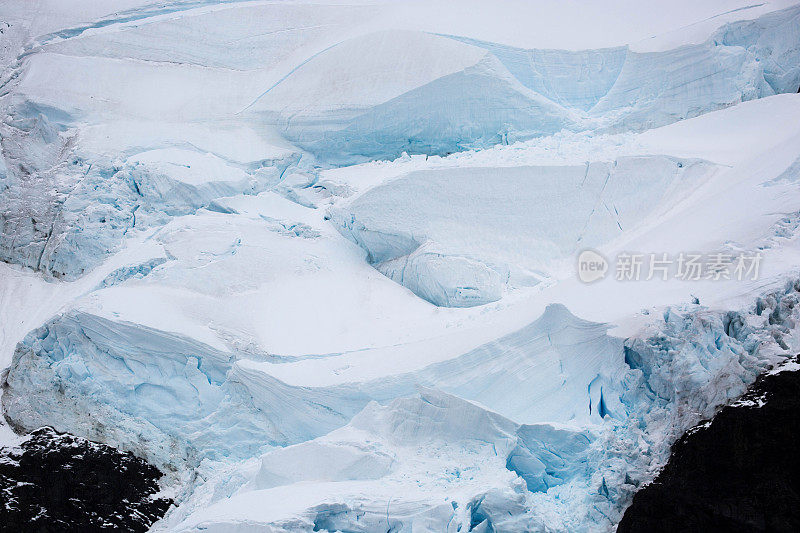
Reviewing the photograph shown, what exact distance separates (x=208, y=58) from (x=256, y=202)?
2426 mm

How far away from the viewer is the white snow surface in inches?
172

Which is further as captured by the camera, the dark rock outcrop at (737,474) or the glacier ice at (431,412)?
the glacier ice at (431,412)

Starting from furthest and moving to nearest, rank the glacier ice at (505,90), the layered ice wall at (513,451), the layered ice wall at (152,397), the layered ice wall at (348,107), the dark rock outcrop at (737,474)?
the glacier ice at (505,90) → the layered ice wall at (348,107) → the layered ice wall at (152,397) → the layered ice wall at (513,451) → the dark rock outcrop at (737,474)

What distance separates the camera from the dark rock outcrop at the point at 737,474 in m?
3.52

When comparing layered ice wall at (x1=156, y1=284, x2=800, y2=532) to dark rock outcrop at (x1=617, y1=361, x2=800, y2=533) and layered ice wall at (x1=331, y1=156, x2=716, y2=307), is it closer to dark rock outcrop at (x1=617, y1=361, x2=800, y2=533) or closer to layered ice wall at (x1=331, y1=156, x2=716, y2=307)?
dark rock outcrop at (x1=617, y1=361, x2=800, y2=533)

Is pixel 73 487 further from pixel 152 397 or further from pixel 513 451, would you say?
pixel 513 451

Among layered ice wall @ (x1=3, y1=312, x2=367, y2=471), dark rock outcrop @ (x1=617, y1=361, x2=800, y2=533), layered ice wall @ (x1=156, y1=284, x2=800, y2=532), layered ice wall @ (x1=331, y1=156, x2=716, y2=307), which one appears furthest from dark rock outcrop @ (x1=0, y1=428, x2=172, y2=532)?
dark rock outcrop @ (x1=617, y1=361, x2=800, y2=533)

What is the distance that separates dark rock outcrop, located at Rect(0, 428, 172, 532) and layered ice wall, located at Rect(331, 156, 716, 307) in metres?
2.61

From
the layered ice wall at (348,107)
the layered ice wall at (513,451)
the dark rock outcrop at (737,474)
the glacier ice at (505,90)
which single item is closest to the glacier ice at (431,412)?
the layered ice wall at (513,451)

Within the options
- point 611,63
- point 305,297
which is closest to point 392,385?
point 305,297

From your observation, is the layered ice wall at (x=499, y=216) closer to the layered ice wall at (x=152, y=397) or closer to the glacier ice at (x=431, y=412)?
the glacier ice at (x=431, y=412)

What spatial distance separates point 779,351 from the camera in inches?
157

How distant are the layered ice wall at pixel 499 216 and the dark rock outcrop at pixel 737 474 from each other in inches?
85.0

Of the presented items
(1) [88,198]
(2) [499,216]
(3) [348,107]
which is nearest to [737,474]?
(2) [499,216]
